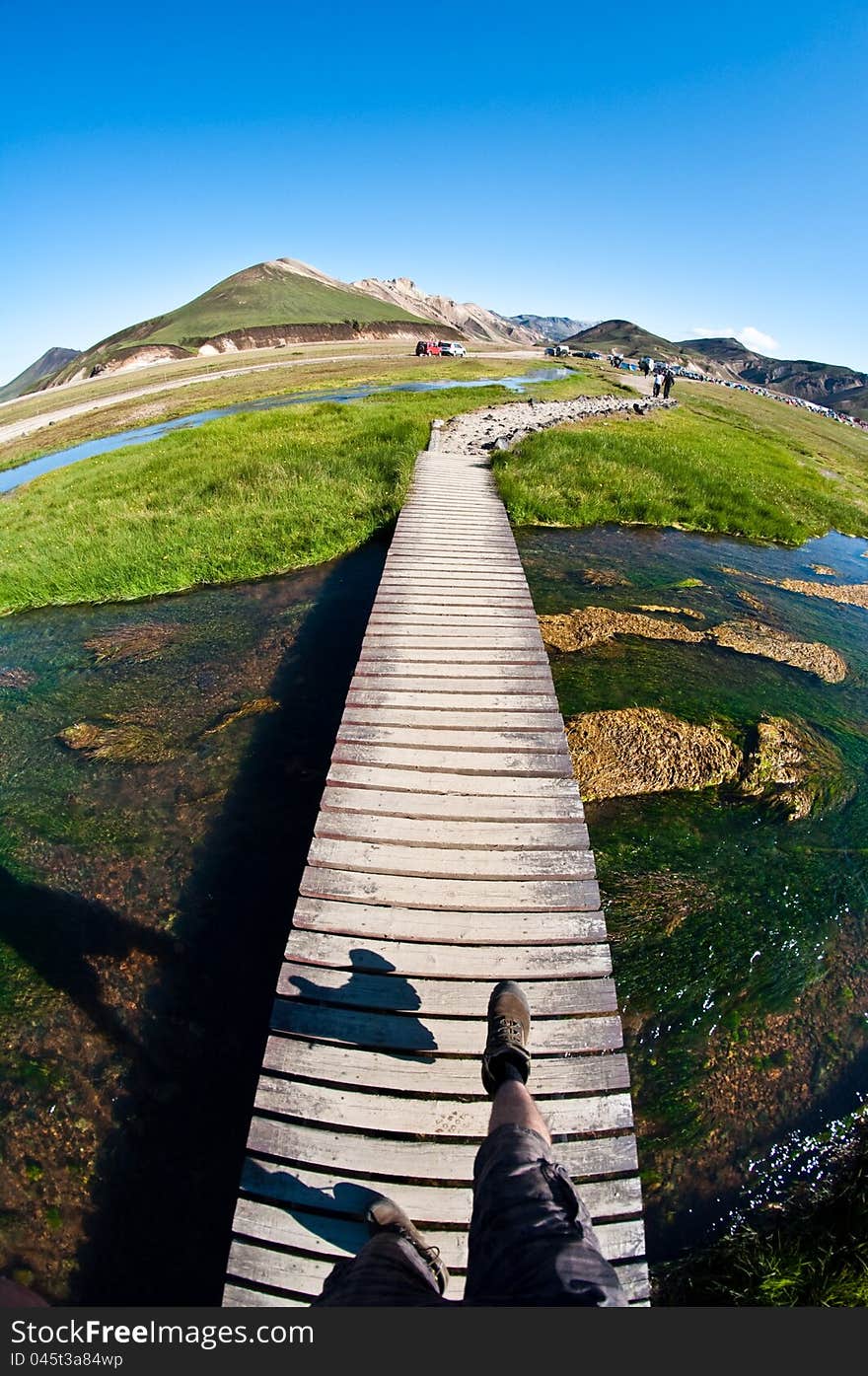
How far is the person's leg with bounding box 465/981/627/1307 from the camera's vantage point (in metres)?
2.18

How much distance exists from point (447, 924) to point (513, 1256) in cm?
230

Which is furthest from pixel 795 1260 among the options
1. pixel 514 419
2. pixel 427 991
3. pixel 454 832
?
pixel 514 419

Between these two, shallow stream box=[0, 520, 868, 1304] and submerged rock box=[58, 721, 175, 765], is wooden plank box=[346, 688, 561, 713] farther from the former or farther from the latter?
submerged rock box=[58, 721, 175, 765]

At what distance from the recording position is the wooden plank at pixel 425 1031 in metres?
3.94

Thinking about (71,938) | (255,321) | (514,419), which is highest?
(255,321)

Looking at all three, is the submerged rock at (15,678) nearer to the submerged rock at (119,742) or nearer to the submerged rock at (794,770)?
the submerged rock at (119,742)

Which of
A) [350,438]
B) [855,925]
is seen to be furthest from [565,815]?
[350,438]

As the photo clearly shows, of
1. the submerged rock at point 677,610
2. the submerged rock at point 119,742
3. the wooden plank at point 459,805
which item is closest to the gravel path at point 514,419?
the submerged rock at point 677,610

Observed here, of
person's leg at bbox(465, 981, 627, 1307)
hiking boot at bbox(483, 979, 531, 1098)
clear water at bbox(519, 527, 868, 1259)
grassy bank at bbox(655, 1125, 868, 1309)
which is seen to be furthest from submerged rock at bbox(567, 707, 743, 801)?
person's leg at bbox(465, 981, 627, 1307)

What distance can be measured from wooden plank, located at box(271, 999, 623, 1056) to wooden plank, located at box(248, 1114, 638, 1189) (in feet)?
1.63

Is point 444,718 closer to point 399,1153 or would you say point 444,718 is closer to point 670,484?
point 399,1153

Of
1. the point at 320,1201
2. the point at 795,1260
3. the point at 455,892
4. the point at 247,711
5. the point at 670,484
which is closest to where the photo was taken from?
the point at 320,1201

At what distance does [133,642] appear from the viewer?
1028 centimetres

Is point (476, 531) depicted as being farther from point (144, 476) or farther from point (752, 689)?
point (144, 476)
